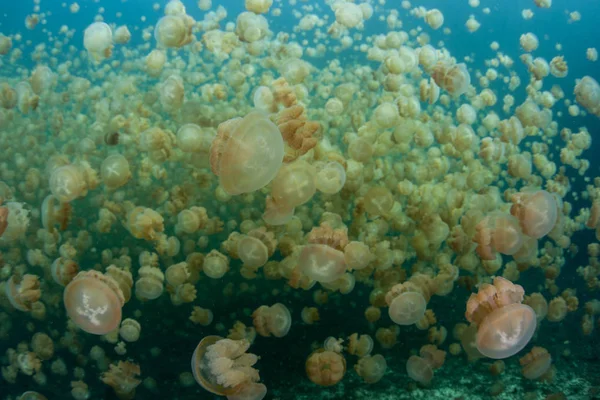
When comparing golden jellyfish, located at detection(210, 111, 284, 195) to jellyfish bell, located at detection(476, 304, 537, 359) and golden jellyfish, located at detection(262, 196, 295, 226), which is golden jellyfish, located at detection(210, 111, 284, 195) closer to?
golden jellyfish, located at detection(262, 196, 295, 226)

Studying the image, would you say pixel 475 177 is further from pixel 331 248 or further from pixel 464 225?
pixel 331 248

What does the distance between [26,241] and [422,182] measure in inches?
183

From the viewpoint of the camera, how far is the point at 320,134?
14.6ft

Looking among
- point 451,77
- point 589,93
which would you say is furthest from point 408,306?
point 589,93

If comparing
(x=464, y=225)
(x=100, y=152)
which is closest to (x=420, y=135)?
(x=464, y=225)

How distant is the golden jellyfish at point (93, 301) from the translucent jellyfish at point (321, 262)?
1.56m

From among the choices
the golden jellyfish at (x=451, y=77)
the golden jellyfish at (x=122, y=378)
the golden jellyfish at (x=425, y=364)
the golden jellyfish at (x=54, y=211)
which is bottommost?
the golden jellyfish at (x=122, y=378)

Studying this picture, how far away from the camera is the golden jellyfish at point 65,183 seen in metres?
4.23

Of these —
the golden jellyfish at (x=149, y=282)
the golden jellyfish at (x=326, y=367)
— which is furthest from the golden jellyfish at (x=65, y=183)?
the golden jellyfish at (x=326, y=367)

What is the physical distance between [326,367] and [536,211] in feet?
7.88

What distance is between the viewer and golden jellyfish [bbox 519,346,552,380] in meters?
4.87

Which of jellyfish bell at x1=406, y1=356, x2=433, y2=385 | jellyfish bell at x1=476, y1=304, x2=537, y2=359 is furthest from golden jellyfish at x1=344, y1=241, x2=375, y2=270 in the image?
jellyfish bell at x1=406, y1=356, x2=433, y2=385

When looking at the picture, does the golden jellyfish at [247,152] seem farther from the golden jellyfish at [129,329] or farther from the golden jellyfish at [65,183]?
the golden jellyfish at [129,329]

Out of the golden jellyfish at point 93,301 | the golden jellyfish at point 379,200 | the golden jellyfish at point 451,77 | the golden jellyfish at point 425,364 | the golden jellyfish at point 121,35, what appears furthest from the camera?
the golden jellyfish at point 121,35
